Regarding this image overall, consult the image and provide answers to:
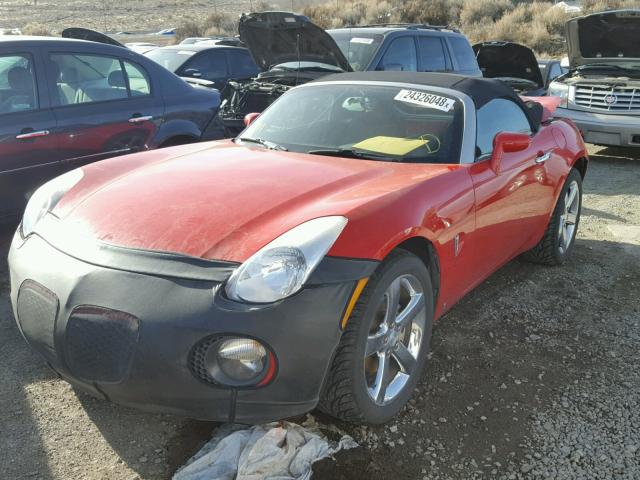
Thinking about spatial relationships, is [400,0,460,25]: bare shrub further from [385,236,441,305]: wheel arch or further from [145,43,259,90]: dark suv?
[385,236,441,305]: wheel arch

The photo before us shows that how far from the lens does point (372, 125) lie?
138 inches

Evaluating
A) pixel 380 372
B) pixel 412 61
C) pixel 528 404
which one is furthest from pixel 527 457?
pixel 412 61

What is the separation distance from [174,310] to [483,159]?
6.64 ft

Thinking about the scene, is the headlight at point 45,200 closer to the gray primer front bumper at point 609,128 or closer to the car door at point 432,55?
the car door at point 432,55

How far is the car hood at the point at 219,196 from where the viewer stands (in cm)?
237

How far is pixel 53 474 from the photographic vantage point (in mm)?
2250

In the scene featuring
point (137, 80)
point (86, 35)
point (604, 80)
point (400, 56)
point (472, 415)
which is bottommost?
point (472, 415)

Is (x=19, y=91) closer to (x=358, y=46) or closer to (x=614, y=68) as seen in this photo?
(x=358, y=46)

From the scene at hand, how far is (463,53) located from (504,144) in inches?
236

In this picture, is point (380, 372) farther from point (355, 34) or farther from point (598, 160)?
point (598, 160)

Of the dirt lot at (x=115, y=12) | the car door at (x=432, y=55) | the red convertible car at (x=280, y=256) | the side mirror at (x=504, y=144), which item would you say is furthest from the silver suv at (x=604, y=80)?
the dirt lot at (x=115, y=12)

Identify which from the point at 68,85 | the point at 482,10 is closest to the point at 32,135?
the point at 68,85

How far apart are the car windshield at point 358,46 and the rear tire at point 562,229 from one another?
345cm

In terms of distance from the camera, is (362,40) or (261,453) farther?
(362,40)
